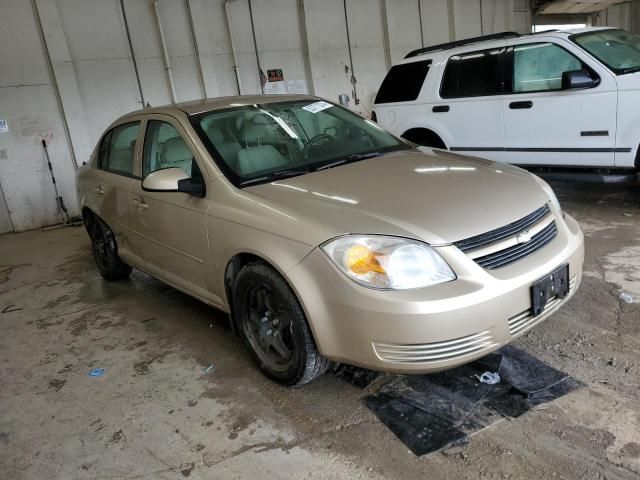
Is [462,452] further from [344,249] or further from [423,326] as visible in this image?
[344,249]

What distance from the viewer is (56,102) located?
25.6 ft

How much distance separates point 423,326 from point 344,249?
0.45 meters

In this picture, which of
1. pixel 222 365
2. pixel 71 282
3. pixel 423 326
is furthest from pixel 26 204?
pixel 423 326

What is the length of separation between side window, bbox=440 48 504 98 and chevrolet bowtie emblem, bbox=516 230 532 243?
3.56m

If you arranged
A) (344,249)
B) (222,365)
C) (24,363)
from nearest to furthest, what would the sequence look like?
1. (344,249)
2. (222,365)
3. (24,363)

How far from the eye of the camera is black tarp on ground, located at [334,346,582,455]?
2.23 metres

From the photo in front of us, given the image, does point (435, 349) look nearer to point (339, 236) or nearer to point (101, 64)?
point (339, 236)

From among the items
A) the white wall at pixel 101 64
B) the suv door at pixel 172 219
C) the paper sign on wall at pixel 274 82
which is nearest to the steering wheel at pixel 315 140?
the suv door at pixel 172 219

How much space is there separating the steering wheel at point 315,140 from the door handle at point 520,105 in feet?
9.20

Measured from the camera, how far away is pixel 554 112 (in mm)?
5031

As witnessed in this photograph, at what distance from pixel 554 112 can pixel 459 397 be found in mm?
3652

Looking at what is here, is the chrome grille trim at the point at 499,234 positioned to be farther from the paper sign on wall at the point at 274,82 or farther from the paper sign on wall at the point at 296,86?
the paper sign on wall at the point at 296,86

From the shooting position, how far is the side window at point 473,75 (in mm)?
5465

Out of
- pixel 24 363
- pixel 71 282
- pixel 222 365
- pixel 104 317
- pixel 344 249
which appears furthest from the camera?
pixel 71 282
